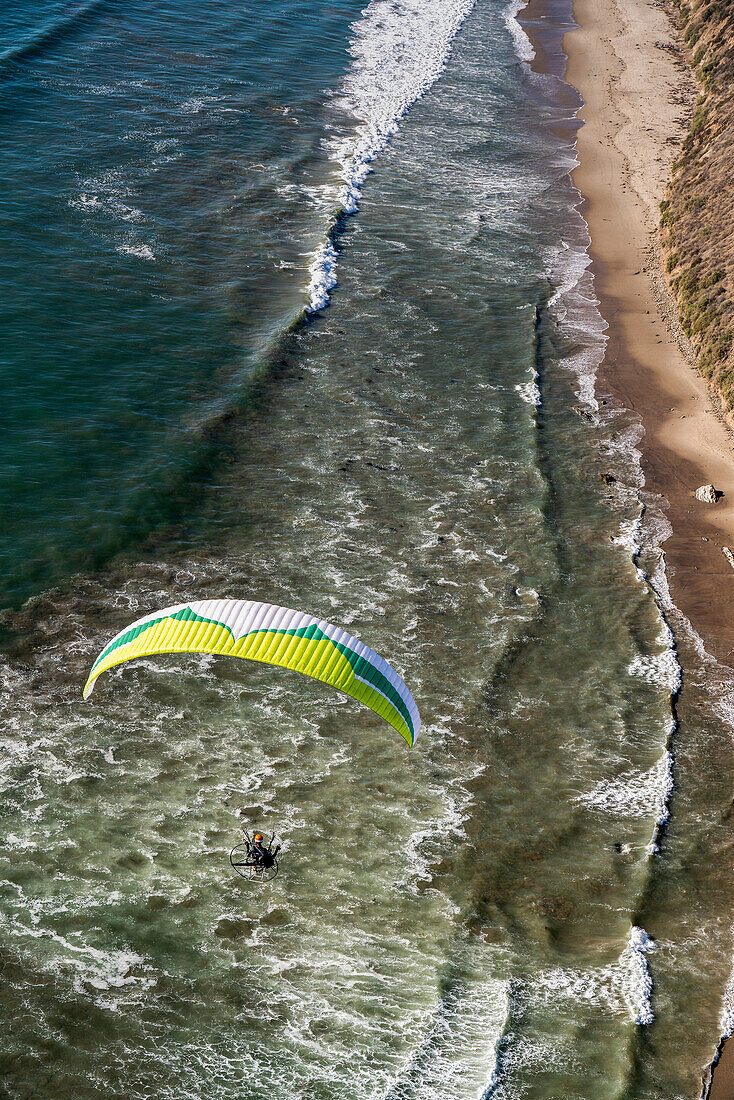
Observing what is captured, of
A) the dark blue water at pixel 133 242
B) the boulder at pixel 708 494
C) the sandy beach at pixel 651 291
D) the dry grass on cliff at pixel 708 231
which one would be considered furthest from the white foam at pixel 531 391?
the dark blue water at pixel 133 242

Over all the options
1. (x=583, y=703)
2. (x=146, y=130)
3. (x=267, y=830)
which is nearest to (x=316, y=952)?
(x=267, y=830)

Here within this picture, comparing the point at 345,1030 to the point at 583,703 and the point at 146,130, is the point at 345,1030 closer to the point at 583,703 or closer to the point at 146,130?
the point at 583,703

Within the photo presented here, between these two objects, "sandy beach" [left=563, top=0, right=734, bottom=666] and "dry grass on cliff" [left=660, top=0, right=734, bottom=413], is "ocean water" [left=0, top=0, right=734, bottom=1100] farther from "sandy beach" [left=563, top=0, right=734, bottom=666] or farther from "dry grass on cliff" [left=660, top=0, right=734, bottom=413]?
"dry grass on cliff" [left=660, top=0, right=734, bottom=413]

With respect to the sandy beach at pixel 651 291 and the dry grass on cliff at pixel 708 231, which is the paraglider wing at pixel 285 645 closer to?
the sandy beach at pixel 651 291

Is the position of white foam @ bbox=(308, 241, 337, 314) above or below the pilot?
above

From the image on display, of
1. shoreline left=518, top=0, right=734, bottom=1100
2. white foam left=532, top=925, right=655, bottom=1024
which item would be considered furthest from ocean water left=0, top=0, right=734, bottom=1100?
shoreline left=518, top=0, right=734, bottom=1100
